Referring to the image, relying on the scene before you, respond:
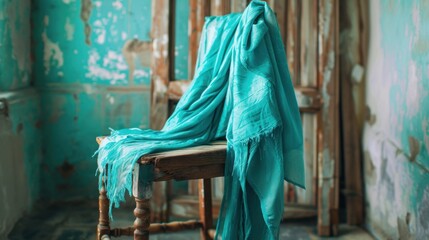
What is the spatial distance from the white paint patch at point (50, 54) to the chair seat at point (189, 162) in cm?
152

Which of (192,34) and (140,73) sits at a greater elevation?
(192,34)

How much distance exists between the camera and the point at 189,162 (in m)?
1.69

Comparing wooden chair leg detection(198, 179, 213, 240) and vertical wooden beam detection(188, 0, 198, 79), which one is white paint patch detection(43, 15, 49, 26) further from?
wooden chair leg detection(198, 179, 213, 240)

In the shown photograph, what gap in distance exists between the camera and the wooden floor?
2.57 m

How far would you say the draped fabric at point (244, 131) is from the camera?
5.57ft

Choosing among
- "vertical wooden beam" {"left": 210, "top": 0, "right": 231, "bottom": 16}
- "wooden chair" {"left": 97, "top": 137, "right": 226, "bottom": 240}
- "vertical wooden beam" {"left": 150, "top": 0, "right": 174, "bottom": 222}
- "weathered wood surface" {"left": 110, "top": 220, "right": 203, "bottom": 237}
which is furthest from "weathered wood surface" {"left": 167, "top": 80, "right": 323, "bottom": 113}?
"wooden chair" {"left": 97, "top": 137, "right": 226, "bottom": 240}

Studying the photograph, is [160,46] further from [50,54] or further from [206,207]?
[206,207]

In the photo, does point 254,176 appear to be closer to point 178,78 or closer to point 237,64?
point 237,64

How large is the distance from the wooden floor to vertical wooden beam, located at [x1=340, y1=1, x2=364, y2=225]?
15 centimetres

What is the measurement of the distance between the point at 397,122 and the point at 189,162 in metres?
1.08

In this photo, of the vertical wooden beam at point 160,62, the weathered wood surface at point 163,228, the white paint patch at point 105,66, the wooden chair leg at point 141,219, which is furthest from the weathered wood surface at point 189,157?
the white paint patch at point 105,66

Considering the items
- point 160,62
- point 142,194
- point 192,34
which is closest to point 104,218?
point 142,194

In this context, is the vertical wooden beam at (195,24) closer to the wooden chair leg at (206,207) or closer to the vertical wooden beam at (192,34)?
the vertical wooden beam at (192,34)

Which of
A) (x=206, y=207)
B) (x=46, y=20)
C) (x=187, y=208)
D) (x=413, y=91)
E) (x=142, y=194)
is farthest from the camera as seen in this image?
(x=46, y=20)
